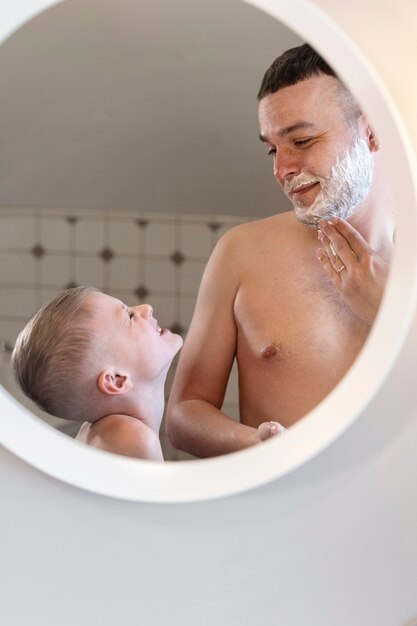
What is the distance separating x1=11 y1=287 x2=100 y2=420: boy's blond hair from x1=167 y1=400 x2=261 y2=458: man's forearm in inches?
6.6

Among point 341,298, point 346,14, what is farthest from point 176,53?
point 346,14

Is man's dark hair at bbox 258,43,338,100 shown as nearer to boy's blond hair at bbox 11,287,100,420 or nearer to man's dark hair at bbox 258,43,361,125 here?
man's dark hair at bbox 258,43,361,125

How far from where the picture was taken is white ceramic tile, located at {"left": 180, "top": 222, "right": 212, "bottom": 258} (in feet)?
6.18

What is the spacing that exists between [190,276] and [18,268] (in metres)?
0.40

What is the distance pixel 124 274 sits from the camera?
1.89 m

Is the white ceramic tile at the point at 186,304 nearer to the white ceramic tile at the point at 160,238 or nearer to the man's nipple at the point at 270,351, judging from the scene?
the white ceramic tile at the point at 160,238

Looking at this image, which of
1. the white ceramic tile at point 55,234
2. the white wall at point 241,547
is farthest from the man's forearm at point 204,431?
the white ceramic tile at point 55,234

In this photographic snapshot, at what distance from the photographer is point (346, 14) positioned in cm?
69

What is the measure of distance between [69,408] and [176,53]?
693mm

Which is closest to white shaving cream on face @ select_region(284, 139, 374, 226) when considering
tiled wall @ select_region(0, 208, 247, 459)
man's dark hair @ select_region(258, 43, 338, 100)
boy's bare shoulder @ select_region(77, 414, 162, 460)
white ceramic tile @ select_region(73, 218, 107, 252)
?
man's dark hair @ select_region(258, 43, 338, 100)

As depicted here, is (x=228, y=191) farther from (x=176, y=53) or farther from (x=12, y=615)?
(x=12, y=615)

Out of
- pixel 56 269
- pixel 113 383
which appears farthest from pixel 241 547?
pixel 56 269

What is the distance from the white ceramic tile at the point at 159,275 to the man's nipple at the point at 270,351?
0.79m

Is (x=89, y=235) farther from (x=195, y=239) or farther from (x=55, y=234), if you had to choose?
(x=195, y=239)
